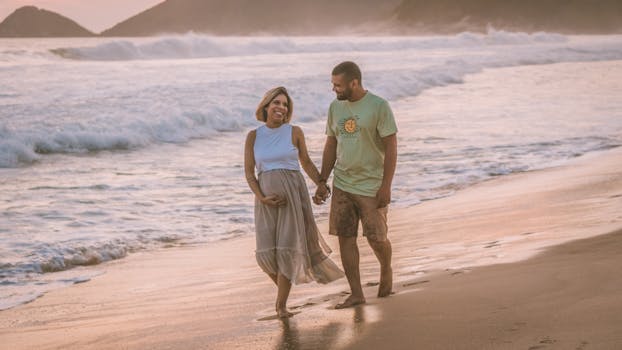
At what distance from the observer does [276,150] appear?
211 inches

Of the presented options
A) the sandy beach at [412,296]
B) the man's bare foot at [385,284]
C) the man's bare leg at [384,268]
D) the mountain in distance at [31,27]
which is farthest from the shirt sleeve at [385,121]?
the mountain in distance at [31,27]

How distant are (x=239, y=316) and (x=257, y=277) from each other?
→ 1.48 meters

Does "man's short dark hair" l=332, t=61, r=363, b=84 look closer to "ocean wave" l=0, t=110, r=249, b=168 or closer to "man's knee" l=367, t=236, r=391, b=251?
"man's knee" l=367, t=236, r=391, b=251

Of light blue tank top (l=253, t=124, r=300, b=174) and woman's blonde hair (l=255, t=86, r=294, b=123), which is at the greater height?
woman's blonde hair (l=255, t=86, r=294, b=123)

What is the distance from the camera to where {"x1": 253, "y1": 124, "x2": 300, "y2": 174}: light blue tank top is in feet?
17.6

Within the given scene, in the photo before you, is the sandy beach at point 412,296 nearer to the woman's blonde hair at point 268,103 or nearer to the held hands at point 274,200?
the held hands at point 274,200

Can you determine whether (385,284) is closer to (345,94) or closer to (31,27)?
(345,94)

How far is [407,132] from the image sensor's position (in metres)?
18.0

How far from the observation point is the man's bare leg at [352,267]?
17.4 feet

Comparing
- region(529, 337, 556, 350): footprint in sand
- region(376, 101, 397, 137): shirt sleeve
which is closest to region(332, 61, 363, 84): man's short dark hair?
region(376, 101, 397, 137): shirt sleeve

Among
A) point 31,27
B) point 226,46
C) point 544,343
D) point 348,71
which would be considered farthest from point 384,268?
point 31,27

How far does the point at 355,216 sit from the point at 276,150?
0.62 meters

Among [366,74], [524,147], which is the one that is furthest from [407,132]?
[366,74]

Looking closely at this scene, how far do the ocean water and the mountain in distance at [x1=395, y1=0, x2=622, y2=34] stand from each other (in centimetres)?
14842
